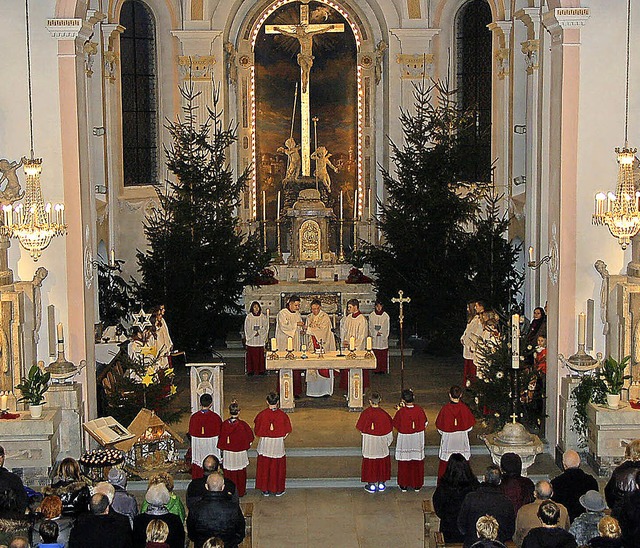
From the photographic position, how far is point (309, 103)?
26906 mm

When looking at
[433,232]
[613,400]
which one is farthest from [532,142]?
[613,400]

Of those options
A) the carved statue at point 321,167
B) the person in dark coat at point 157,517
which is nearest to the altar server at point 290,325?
the carved statue at point 321,167

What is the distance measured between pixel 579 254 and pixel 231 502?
6.91 metres

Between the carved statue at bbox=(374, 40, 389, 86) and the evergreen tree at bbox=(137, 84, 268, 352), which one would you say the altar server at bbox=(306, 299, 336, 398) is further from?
the carved statue at bbox=(374, 40, 389, 86)

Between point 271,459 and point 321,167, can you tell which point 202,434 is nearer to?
point 271,459

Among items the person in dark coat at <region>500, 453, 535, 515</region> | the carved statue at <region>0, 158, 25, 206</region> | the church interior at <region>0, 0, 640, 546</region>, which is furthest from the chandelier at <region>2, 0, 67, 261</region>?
the person in dark coat at <region>500, 453, 535, 515</region>

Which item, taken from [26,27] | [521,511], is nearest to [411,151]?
[26,27]

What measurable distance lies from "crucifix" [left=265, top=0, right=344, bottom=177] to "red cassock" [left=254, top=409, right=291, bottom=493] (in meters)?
12.8

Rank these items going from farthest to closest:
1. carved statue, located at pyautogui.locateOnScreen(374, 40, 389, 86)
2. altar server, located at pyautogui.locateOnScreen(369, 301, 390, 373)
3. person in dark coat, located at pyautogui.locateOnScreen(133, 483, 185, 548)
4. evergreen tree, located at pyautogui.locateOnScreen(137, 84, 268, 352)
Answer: carved statue, located at pyautogui.locateOnScreen(374, 40, 389, 86) → evergreen tree, located at pyautogui.locateOnScreen(137, 84, 268, 352) → altar server, located at pyautogui.locateOnScreen(369, 301, 390, 373) → person in dark coat, located at pyautogui.locateOnScreen(133, 483, 185, 548)

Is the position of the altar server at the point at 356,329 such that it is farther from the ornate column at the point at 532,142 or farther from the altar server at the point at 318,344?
the ornate column at the point at 532,142

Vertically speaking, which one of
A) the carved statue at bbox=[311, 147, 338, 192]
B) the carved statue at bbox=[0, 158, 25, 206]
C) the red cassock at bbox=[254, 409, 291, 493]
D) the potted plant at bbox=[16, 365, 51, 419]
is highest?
the carved statue at bbox=[311, 147, 338, 192]

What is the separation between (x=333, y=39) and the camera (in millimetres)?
26859

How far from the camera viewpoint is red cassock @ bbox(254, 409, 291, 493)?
14156 mm

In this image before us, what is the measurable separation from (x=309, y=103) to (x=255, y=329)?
8.37 m
